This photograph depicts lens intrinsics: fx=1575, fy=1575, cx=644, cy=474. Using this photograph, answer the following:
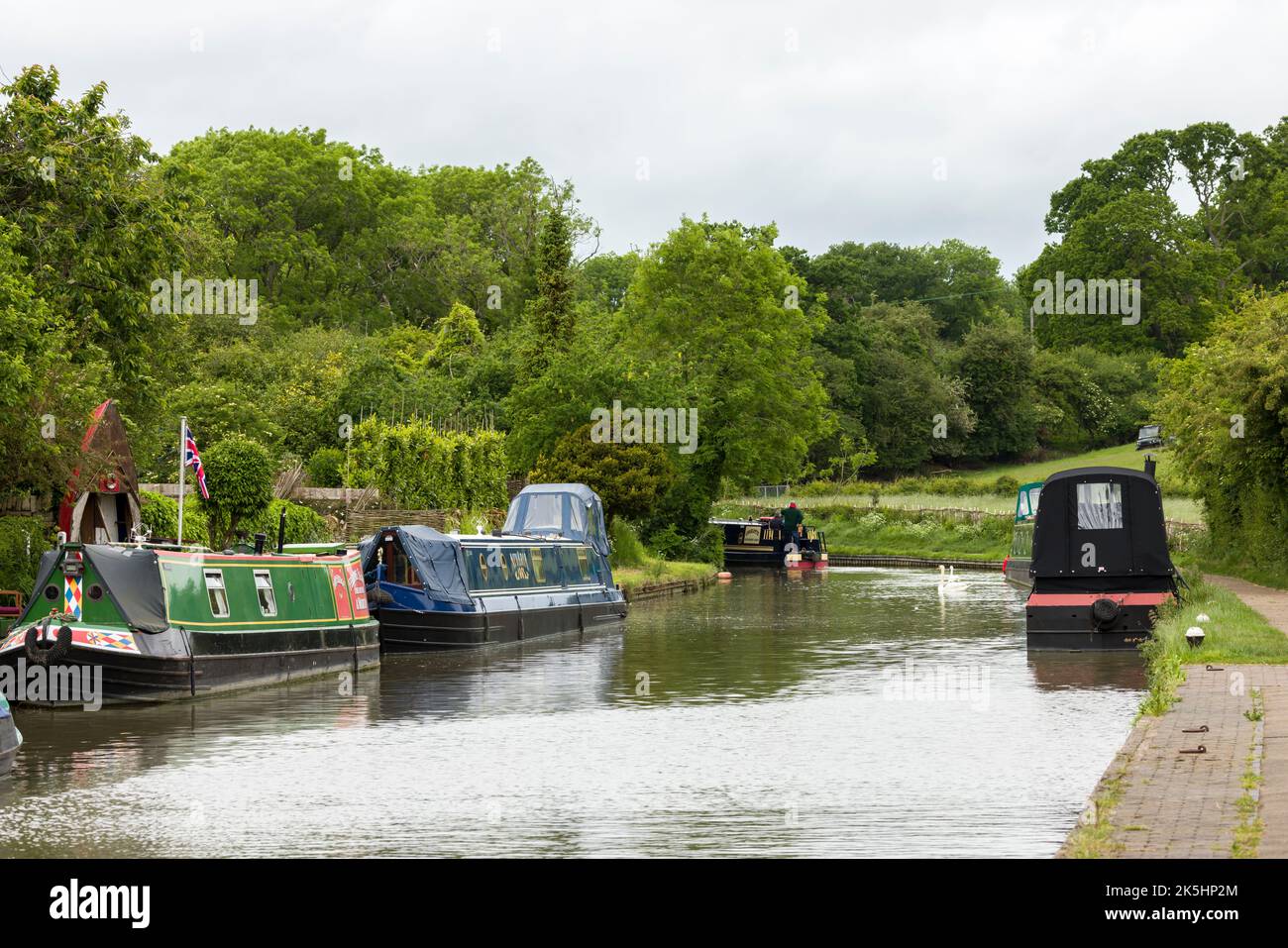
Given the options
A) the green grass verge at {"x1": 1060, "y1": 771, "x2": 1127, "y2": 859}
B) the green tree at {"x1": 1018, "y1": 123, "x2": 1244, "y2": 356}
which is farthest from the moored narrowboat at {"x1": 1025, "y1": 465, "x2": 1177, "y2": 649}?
the green tree at {"x1": 1018, "y1": 123, "x2": 1244, "y2": 356}

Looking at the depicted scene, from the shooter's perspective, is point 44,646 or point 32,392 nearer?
point 44,646

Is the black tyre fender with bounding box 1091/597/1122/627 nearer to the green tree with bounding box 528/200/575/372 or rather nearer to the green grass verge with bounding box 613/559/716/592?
the green grass verge with bounding box 613/559/716/592

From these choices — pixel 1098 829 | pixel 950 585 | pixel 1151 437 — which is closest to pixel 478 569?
pixel 950 585

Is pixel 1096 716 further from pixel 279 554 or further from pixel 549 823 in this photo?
pixel 279 554

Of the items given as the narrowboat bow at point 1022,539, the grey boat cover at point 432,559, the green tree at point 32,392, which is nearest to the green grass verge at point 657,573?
the narrowboat bow at point 1022,539

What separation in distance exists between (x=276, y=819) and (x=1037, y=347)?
288ft

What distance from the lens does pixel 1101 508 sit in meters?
25.2

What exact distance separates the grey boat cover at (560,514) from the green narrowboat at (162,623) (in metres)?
14.4

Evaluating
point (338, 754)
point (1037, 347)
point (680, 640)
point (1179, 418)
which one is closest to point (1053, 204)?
point (1037, 347)

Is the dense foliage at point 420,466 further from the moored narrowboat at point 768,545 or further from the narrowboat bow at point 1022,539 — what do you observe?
the moored narrowboat at point 768,545

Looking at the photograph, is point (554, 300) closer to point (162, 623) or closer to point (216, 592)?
point (216, 592)

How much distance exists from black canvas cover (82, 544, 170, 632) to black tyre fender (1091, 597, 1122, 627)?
14035mm

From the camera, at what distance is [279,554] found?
23.0 metres

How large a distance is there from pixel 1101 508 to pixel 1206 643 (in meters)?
5.65
